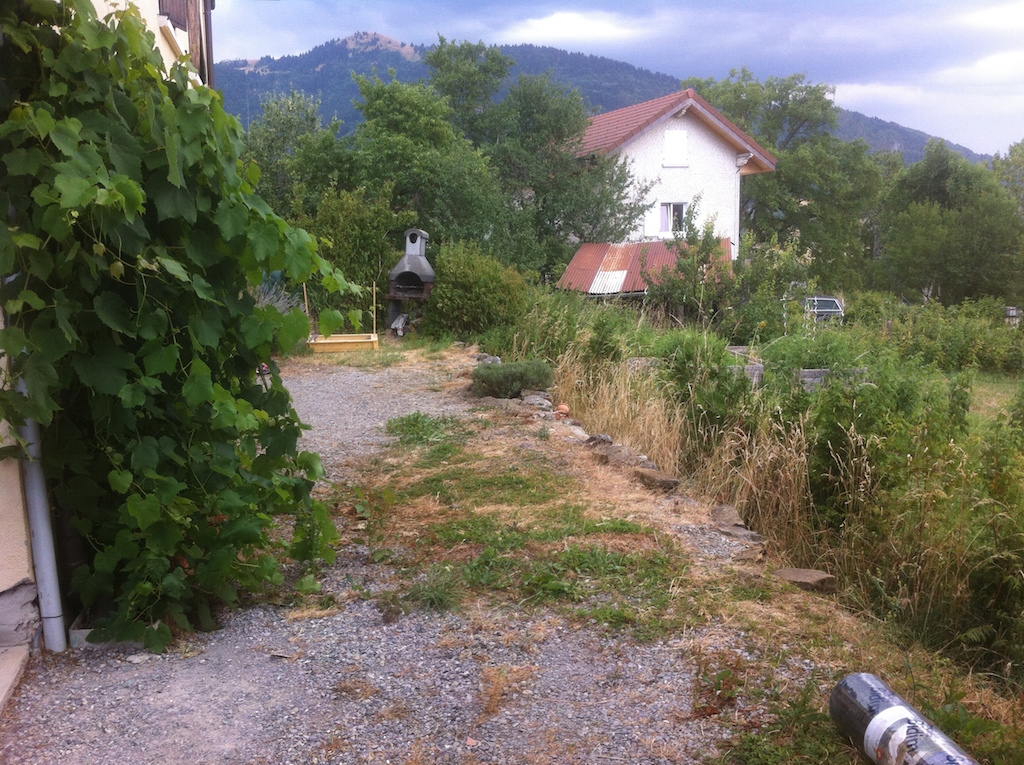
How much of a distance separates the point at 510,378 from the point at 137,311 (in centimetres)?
555

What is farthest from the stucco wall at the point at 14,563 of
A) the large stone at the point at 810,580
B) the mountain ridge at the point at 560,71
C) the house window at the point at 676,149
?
the mountain ridge at the point at 560,71

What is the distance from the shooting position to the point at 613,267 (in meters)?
18.7

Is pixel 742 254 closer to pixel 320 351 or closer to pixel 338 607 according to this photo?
pixel 320 351

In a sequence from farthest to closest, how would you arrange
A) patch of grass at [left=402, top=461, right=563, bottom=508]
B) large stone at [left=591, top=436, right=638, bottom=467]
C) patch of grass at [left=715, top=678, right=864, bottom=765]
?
large stone at [left=591, top=436, right=638, bottom=467]
patch of grass at [left=402, top=461, right=563, bottom=508]
patch of grass at [left=715, top=678, right=864, bottom=765]

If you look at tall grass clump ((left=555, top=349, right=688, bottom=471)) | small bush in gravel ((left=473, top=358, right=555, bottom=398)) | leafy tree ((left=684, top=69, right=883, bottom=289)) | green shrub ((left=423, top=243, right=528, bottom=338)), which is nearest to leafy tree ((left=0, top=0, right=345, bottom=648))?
tall grass clump ((left=555, top=349, right=688, bottom=471))

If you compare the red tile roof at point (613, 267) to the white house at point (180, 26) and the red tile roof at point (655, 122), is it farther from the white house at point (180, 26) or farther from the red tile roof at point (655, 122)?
the white house at point (180, 26)

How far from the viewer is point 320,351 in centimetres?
1206

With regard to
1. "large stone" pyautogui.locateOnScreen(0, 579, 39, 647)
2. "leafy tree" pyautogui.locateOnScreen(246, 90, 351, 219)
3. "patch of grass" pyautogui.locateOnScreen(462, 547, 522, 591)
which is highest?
"leafy tree" pyautogui.locateOnScreen(246, 90, 351, 219)

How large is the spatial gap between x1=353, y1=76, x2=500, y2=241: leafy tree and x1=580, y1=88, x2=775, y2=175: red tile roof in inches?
228

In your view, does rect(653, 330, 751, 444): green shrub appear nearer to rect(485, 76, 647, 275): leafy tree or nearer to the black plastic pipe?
the black plastic pipe

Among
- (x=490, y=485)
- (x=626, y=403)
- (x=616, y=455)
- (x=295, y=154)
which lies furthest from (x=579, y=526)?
(x=295, y=154)

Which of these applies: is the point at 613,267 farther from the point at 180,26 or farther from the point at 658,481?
the point at 658,481

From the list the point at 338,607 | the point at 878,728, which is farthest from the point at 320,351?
the point at 878,728

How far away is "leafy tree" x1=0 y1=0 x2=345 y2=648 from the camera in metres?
2.54
